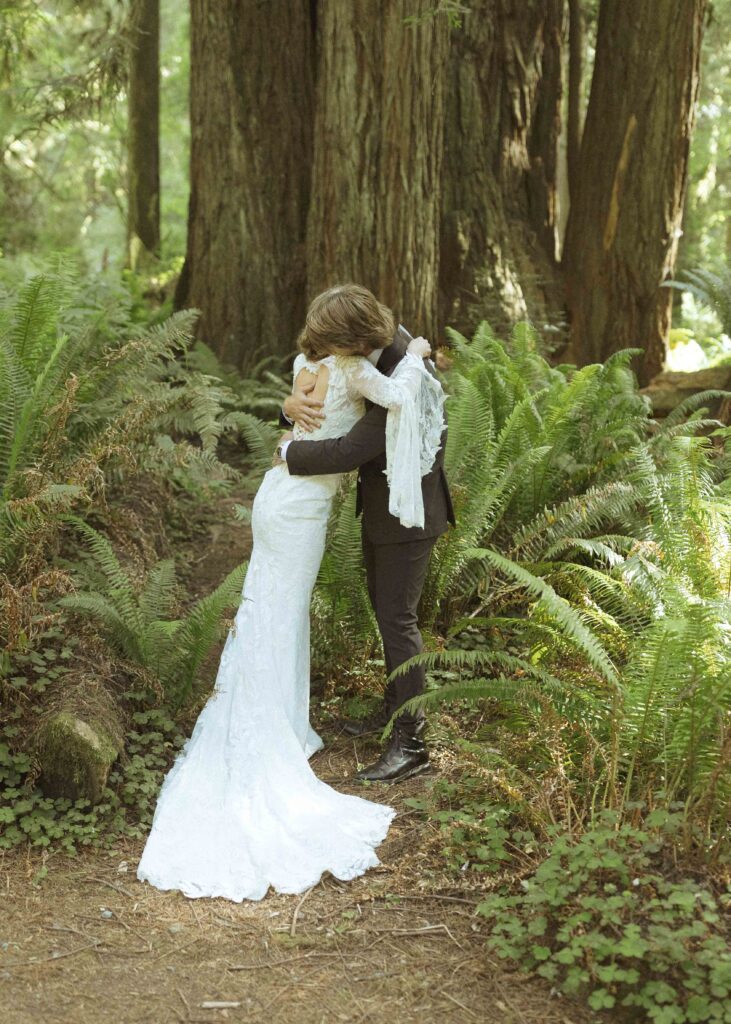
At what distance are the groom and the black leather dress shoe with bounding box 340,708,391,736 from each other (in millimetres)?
332

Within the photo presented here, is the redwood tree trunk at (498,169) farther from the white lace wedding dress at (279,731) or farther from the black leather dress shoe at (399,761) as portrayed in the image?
the black leather dress shoe at (399,761)

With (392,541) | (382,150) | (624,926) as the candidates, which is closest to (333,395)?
(392,541)

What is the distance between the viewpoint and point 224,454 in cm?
725

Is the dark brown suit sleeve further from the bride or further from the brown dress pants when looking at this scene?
the brown dress pants

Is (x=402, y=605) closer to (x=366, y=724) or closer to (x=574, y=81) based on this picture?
(x=366, y=724)

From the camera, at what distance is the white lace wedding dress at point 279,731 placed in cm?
372

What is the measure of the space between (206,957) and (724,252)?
1738cm

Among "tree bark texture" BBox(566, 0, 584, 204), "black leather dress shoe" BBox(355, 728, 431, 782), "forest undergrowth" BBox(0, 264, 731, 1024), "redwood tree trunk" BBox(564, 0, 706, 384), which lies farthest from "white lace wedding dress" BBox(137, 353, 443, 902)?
"tree bark texture" BBox(566, 0, 584, 204)

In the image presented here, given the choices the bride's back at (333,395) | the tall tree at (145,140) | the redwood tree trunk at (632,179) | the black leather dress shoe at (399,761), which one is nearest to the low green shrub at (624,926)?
the black leather dress shoe at (399,761)

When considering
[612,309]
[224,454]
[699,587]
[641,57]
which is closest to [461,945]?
[699,587]

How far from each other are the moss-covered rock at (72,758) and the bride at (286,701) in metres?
0.28

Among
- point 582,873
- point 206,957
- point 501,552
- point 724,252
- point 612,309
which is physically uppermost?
point 724,252

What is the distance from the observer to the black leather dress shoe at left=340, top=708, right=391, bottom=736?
185 inches

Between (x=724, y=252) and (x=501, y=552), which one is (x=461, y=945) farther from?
(x=724, y=252)
